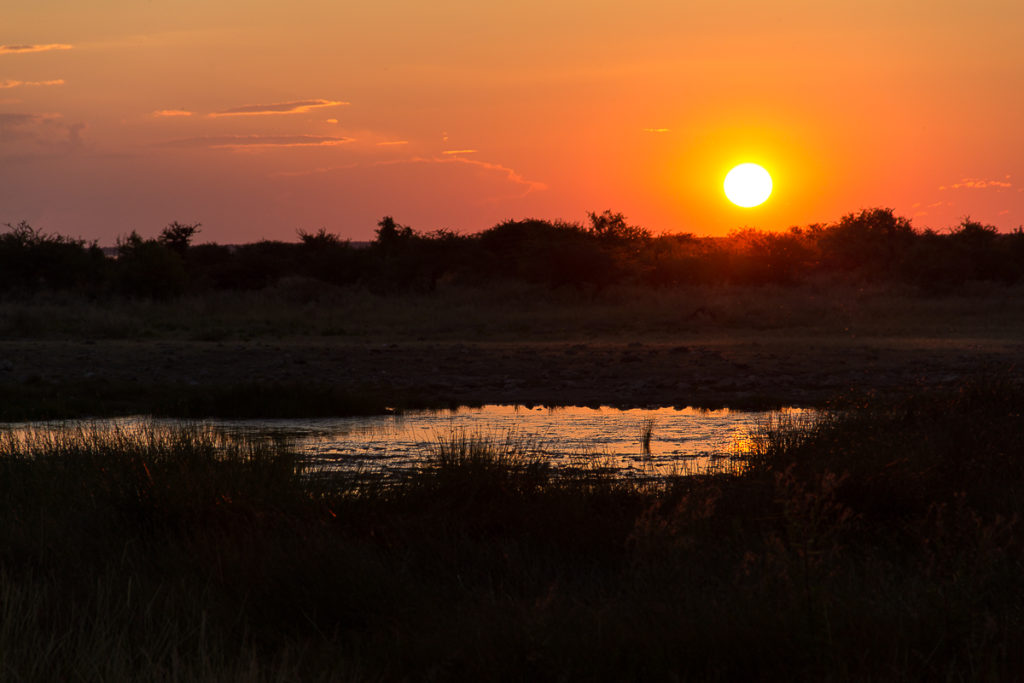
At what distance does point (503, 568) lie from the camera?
253 inches

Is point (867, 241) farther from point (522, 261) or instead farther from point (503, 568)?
point (503, 568)

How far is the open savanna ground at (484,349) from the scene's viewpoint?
18375mm

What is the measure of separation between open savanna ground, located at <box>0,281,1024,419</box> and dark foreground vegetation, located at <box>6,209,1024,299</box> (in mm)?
4614

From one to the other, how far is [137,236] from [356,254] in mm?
13531

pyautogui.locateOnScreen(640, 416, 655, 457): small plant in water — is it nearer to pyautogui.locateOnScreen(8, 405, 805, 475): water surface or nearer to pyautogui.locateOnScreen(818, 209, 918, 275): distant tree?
pyautogui.locateOnScreen(8, 405, 805, 475): water surface

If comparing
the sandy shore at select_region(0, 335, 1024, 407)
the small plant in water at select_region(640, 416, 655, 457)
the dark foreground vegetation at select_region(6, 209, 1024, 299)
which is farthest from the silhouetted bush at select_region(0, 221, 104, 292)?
the small plant in water at select_region(640, 416, 655, 457)

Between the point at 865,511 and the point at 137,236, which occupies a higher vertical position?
the point at 137,236

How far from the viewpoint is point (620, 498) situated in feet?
26.7

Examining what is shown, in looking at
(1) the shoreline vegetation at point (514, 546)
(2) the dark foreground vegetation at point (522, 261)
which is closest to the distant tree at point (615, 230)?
(2) the dark foreground vegetation at point (522, 261)

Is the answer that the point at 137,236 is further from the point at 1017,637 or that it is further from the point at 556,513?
the point at 1017,637

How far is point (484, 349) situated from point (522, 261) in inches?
825

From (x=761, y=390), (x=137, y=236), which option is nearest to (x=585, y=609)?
(x=761, y=390)

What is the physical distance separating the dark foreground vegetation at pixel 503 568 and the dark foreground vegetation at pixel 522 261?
32750 millimetres

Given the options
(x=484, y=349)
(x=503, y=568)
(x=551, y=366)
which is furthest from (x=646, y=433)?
(x=484, y=349)
